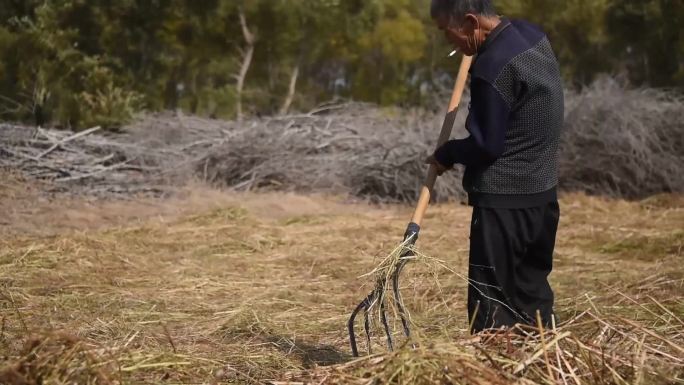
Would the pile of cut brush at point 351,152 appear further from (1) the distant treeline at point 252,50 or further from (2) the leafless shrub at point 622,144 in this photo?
(1) the distant treeline at point 252,50

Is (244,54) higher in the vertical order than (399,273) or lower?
higher

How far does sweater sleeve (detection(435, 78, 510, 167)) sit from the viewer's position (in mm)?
2469

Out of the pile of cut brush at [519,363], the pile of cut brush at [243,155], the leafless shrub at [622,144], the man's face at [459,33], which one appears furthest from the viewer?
the leafless shrub at [622,144]

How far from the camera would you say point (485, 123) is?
2.48 metres

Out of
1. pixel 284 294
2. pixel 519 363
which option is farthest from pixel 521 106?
pixel 284 294

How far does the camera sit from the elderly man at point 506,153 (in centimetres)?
249

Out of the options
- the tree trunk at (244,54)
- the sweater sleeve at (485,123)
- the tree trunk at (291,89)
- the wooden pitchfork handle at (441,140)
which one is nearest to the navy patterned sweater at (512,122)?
the sweater sleeve at (485,123)

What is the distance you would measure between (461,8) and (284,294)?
7.95 ft

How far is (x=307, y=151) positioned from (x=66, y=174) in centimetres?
275

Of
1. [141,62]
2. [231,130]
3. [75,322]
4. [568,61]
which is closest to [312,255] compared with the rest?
[75,322]

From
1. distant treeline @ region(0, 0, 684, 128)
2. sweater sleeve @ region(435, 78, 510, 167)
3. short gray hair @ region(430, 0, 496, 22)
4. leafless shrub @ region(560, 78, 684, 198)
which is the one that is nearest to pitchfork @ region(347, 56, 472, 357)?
sweater sleeve @ region(435, 78, 510, 167)

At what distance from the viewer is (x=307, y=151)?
995 centimetres

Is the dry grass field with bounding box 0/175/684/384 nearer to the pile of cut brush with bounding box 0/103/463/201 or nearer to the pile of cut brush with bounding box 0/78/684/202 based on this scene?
the pile of cut brush with bounding box 0/103/463/201

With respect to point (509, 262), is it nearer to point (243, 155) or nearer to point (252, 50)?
point (243, 155)
